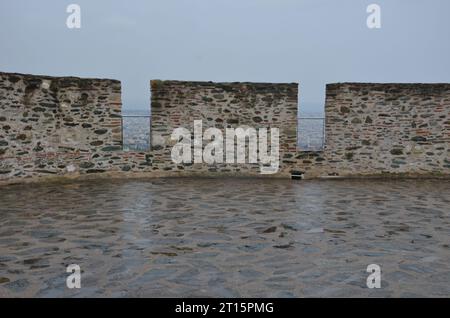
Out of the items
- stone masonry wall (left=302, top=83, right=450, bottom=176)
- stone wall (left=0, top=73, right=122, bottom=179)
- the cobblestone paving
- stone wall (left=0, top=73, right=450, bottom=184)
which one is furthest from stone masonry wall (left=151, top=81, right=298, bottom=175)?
the cobblestone paving

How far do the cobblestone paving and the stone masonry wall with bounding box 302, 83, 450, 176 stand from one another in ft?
8.30

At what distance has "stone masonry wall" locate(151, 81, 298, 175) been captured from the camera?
11.8 m

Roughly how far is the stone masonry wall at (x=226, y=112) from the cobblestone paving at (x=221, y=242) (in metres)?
2.30

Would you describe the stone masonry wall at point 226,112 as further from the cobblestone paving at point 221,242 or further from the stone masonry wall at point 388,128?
the cobblestone paving at point 221,242

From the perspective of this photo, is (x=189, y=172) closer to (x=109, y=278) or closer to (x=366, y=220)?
(x=366, y=220)

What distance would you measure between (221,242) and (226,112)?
680 cm

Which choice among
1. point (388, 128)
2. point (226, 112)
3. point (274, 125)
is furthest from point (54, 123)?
point (388, 128)

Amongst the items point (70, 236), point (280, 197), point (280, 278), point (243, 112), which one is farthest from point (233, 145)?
point (280, 278)

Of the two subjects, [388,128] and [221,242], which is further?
[388,128]

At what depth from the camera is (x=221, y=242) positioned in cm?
576

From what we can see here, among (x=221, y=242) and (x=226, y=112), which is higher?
(x=226, y=112)

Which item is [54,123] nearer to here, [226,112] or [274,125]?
[226,112]

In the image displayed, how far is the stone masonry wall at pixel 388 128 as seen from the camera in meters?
12.2

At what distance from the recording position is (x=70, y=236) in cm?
600
